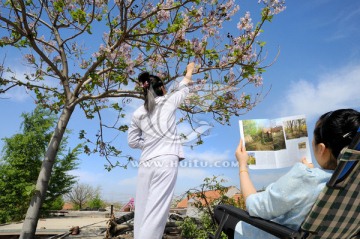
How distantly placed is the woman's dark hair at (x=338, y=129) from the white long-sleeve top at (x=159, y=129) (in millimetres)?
1534

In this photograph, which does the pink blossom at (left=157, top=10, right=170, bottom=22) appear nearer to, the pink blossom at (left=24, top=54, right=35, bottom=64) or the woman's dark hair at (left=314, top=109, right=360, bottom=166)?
the pink blossom at (left=24, top=54, right=35, bottom=64)

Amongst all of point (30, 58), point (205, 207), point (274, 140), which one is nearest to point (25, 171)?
point (30, 58)

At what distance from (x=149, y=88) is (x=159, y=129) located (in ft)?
1.51

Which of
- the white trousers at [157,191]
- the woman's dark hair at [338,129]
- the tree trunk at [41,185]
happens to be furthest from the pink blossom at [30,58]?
the woman's dark hair at [338,129]

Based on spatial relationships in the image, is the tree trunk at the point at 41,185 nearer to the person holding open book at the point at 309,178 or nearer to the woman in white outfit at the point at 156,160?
the woman in white outfit at the point at 156,160

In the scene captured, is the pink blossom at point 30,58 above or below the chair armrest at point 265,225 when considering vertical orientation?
above

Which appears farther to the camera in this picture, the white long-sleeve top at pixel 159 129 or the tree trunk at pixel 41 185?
the tree trunk at pixel 41 185

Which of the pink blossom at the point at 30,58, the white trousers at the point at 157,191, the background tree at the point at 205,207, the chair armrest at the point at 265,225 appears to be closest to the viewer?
the chair armrest at the point at 265,225

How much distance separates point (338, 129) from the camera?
1.52m

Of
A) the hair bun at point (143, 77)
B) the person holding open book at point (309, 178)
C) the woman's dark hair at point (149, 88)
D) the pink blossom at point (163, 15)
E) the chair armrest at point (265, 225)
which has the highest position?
the pink blossom at point (163, 15)

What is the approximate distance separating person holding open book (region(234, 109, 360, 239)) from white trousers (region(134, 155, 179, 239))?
1294mm

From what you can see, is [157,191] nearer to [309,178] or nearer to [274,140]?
[274,140]

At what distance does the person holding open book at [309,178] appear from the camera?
1512 millimetres

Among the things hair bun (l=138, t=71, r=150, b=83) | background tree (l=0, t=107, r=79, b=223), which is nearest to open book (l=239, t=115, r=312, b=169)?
hair bun (l=138, t=71, r=150, b=83)
